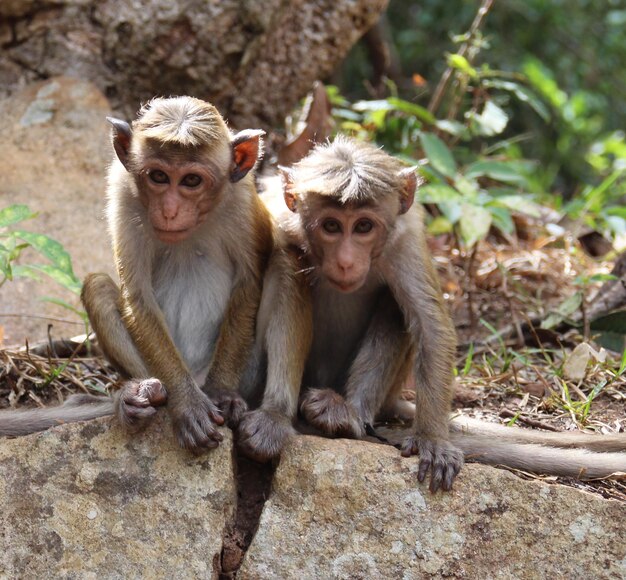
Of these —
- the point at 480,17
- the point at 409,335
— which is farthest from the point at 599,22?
the point at 409,335

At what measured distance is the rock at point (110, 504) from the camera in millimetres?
3992

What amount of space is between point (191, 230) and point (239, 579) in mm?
1684

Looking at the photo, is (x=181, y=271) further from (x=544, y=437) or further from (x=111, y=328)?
(x=544, y=437)

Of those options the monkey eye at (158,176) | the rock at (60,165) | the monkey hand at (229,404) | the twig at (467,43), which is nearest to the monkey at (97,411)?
the monkey hand at (229,404)

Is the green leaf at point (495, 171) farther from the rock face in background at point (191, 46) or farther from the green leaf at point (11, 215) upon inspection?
the green leaf at point (11, 215)

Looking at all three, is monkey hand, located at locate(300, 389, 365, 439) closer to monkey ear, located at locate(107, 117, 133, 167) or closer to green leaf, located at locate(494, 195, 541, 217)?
monkey ear, located at locate(107, 117, 133, 167)

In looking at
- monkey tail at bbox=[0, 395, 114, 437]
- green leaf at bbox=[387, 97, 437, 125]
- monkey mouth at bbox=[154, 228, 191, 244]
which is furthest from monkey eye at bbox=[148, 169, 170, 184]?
green leaf at bbox=[387, 97, 437, 125]

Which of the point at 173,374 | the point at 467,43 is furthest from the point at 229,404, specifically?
the point at 467,43

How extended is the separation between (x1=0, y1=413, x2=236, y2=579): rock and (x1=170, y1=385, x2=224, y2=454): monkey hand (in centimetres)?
8

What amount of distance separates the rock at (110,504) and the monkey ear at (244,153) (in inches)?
53.3

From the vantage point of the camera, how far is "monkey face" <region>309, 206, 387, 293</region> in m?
4.41

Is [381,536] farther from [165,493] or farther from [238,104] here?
[238,104]

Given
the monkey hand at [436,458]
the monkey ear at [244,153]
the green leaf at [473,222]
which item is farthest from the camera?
the green leaf at [473,222]

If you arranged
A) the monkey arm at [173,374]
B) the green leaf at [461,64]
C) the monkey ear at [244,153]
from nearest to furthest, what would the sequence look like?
the monkey arm at [173,374], the monkey ear at [244,153], the green leaf at [461,64]
